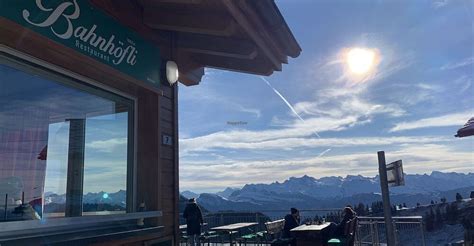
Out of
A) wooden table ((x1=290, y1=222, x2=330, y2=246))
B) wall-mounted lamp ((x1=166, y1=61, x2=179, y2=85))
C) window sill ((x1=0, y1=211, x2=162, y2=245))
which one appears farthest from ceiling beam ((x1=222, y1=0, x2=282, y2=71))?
wooden table ((x1=290, y1=222, x2=330, y2=246))

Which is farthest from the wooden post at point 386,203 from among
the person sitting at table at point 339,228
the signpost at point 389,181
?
the person sitting at table at point 339,228

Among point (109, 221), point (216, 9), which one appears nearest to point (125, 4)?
point (216, 9)

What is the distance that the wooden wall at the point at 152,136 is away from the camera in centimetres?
340

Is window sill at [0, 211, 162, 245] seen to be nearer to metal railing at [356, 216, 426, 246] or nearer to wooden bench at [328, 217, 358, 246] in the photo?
wooden bench at [328, 217, 358, 246]

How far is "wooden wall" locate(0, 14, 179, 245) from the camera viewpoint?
3.40 meters

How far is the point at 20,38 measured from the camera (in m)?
2.64

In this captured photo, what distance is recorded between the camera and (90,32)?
10.4 ft

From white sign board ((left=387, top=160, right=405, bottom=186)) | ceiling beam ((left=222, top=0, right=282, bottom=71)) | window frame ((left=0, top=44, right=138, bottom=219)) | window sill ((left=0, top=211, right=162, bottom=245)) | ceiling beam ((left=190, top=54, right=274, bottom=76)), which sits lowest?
window sill ((left=0, top=211, right=162, bottom=245))

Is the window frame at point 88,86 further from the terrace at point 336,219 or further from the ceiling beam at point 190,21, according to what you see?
the terrace at point 336,219

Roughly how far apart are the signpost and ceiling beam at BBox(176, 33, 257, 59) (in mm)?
2011

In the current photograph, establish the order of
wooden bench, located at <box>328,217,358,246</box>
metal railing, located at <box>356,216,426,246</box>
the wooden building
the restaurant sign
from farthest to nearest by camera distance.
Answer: metal railing, located at <box>356,216,426,246</box> → wooden bench, located at <box>328,217,358,246</box> → the wooden building → the restaurant sign

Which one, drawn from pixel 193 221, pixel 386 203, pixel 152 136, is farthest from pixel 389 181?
pixel 193 221

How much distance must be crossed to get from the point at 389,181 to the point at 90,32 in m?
3.52

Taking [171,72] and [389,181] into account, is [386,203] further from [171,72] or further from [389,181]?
[171,72]
